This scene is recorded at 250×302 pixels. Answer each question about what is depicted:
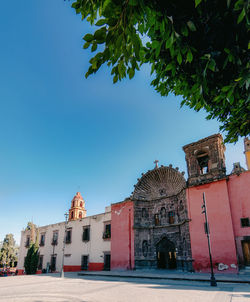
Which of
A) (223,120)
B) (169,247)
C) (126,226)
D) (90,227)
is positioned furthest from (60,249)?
(223,120)

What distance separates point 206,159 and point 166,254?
9.72 metres

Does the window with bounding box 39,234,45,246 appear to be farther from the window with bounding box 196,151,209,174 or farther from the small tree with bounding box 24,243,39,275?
the window with bounding box 196,151,209,174

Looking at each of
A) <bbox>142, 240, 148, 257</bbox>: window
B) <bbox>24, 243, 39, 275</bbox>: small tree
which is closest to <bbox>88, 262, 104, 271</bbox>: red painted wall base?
<bbox>142, 240, 148, 257</bbox>: window

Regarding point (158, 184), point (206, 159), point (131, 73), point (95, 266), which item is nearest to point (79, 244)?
point (95, 266)

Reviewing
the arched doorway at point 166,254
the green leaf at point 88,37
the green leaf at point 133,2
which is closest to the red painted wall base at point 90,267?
the arched doorway at point 166,254

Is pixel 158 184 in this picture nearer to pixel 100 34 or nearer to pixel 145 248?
pixel 145 248

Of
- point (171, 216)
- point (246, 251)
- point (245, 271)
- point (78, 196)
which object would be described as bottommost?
point (245, 271)

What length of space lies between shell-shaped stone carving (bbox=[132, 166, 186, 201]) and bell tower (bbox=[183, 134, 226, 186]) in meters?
1.66

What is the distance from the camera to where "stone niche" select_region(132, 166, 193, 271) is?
61.6 feet

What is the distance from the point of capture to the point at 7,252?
40.7 metres

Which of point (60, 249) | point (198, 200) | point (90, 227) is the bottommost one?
point (60, 249)

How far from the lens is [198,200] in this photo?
17094mm

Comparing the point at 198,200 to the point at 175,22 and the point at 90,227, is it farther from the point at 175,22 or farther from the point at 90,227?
the point at 175,22

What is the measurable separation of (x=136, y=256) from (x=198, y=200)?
829cm
